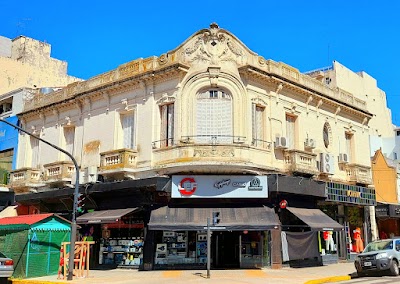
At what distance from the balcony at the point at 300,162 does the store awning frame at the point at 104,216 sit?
7327mm

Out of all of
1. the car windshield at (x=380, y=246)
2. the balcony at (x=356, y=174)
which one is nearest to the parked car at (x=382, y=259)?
the car windshield at (x=380, y=246)

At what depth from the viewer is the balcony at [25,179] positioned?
25953mm

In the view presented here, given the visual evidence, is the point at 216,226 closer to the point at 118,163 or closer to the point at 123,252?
the point at 123,252

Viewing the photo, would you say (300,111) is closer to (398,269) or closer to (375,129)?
(398,269)

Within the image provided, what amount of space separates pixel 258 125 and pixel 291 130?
2757 millimetres

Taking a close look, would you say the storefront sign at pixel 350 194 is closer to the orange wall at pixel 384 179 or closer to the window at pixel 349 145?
the window at pixel 349 145

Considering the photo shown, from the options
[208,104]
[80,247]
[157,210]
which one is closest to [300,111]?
[208,104]

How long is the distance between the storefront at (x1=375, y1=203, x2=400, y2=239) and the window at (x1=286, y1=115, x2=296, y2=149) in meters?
→ 8.85

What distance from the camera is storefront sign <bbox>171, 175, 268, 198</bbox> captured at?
19938 millimetres

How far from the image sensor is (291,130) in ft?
77.7

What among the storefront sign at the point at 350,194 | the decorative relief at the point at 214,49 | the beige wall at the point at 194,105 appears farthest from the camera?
the storefront sign at the point at 350,194

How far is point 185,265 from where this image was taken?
20547 mm

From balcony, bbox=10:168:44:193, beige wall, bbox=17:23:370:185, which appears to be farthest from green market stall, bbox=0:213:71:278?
balcony, bbox=10:168:44:193

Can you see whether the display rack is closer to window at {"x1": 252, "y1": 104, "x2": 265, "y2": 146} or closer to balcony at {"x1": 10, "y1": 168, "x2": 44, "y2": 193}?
balcony at {"x1": 10, "y1": 168, "x2": 44, "y2": 193}
